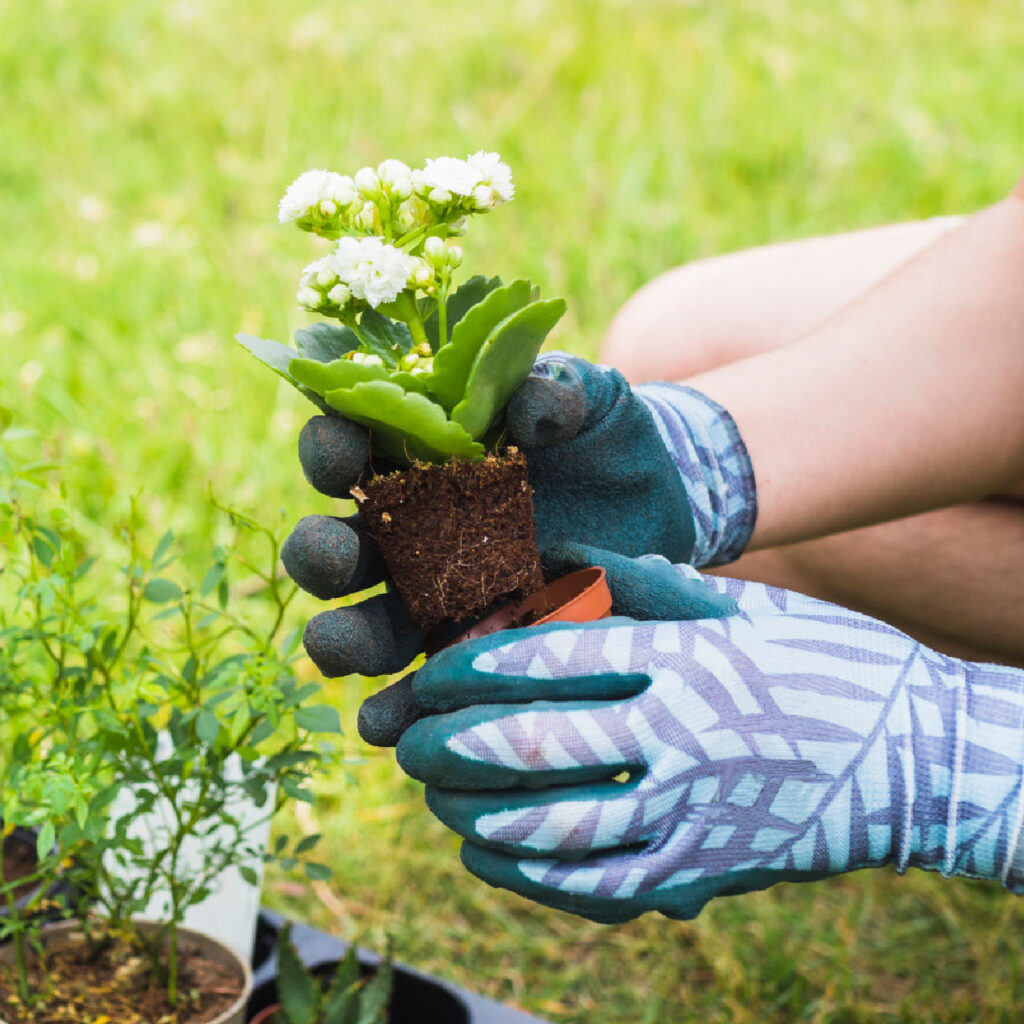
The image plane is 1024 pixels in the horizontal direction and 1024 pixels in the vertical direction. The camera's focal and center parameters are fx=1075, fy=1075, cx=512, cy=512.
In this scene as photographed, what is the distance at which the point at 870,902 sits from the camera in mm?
2072

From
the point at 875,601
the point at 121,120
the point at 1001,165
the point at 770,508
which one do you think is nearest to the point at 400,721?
the point at 770,508

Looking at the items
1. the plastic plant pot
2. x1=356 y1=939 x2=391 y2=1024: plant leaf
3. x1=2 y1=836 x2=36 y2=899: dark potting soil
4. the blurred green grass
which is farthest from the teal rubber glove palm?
the blurred green grass

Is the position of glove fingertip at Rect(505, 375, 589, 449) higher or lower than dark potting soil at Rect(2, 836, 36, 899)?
higher

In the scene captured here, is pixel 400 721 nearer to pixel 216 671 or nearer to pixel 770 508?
pixel 216 671

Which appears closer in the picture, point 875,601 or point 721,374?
point 721,374

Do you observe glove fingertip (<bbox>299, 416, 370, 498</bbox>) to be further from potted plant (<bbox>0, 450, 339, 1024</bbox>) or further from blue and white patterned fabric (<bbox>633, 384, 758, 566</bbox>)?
blue and white patterned fabric (<bbox>633, 384, 758, 566</bbox>)

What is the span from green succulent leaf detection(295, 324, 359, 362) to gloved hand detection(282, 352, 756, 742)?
8 centimetres

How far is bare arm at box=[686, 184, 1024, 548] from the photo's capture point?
4.91 feet

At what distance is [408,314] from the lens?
3.60 feet

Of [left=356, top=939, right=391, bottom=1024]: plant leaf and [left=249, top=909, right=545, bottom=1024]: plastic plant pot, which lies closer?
[left=356, top=939, right=391, bottom=1024]: plant leaf

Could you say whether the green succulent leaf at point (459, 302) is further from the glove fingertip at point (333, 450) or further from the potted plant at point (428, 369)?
the glove fingertip at point (333, 450)

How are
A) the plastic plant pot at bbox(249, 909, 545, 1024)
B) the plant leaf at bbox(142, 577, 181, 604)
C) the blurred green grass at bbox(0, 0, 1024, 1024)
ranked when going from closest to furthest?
the plant leaf at bbox(142, 577, 181, 604) → the plastic plant pot at bbox(249, 909, 545, 1024) → the blurred green grass at bbox(0, 0, 1024, 1024)

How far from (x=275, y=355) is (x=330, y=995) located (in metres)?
0.84

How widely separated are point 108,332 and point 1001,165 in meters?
3.23
